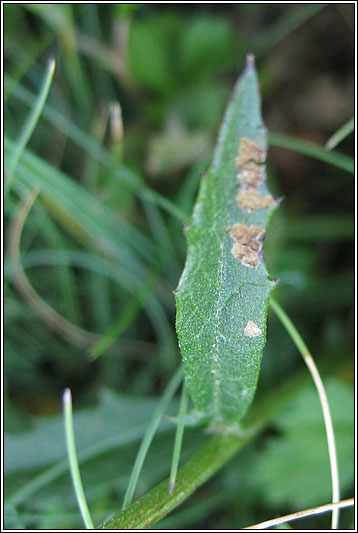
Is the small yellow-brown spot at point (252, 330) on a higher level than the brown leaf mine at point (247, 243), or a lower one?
lower

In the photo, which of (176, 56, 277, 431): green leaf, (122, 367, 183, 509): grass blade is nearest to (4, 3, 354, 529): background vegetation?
(122, 367, 183, 509): grass blade

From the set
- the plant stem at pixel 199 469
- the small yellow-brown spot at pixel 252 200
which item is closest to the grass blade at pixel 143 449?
the plant stem at pixel 199 469

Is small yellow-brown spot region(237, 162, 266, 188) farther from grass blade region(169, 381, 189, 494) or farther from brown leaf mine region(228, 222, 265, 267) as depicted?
grass blade region(169, 381, 189, 494)

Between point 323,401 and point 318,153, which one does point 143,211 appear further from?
point 323,401

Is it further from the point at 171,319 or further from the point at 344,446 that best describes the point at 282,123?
the point at 344,446

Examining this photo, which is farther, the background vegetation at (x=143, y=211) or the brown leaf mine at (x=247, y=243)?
the background vegetation at (x=143, y=211)

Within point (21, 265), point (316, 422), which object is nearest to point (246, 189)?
point (316, 422)

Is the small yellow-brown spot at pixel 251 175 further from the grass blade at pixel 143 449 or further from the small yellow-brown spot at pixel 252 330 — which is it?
the grass blade at pixel 143 449
